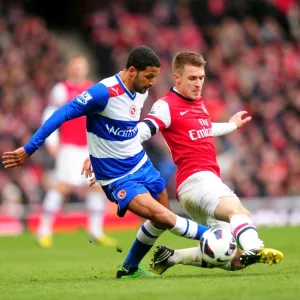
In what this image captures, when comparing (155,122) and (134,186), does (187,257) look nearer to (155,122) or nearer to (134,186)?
(134,186)

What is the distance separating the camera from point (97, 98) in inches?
286

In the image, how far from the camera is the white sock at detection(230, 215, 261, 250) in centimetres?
696

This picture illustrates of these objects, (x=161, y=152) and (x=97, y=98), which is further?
(x=161, y=152)

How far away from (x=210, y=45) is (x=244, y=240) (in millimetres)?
14863

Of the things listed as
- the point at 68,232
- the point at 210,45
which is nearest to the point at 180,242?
the point at 68,232

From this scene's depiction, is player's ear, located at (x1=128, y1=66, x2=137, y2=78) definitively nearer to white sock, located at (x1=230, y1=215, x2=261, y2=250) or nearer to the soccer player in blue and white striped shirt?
the soccer player in blue and white striped shirt

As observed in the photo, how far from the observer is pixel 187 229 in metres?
7.32

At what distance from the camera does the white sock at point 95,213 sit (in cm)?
1255

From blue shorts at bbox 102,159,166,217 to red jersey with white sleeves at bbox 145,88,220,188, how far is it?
255 mm

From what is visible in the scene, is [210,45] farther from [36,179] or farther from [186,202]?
[186,202]

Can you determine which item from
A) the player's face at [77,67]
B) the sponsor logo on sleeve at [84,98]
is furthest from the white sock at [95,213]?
the sponsor logo on sleeve at [84,98]

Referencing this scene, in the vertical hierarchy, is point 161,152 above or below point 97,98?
above

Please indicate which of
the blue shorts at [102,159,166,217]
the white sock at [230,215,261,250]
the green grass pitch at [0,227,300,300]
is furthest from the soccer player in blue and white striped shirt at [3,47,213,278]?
the green grass pitch at [0,227,300,300]

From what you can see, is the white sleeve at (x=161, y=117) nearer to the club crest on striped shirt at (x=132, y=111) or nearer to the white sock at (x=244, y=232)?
the club crest on striped shirt at (x=132, y=111)
